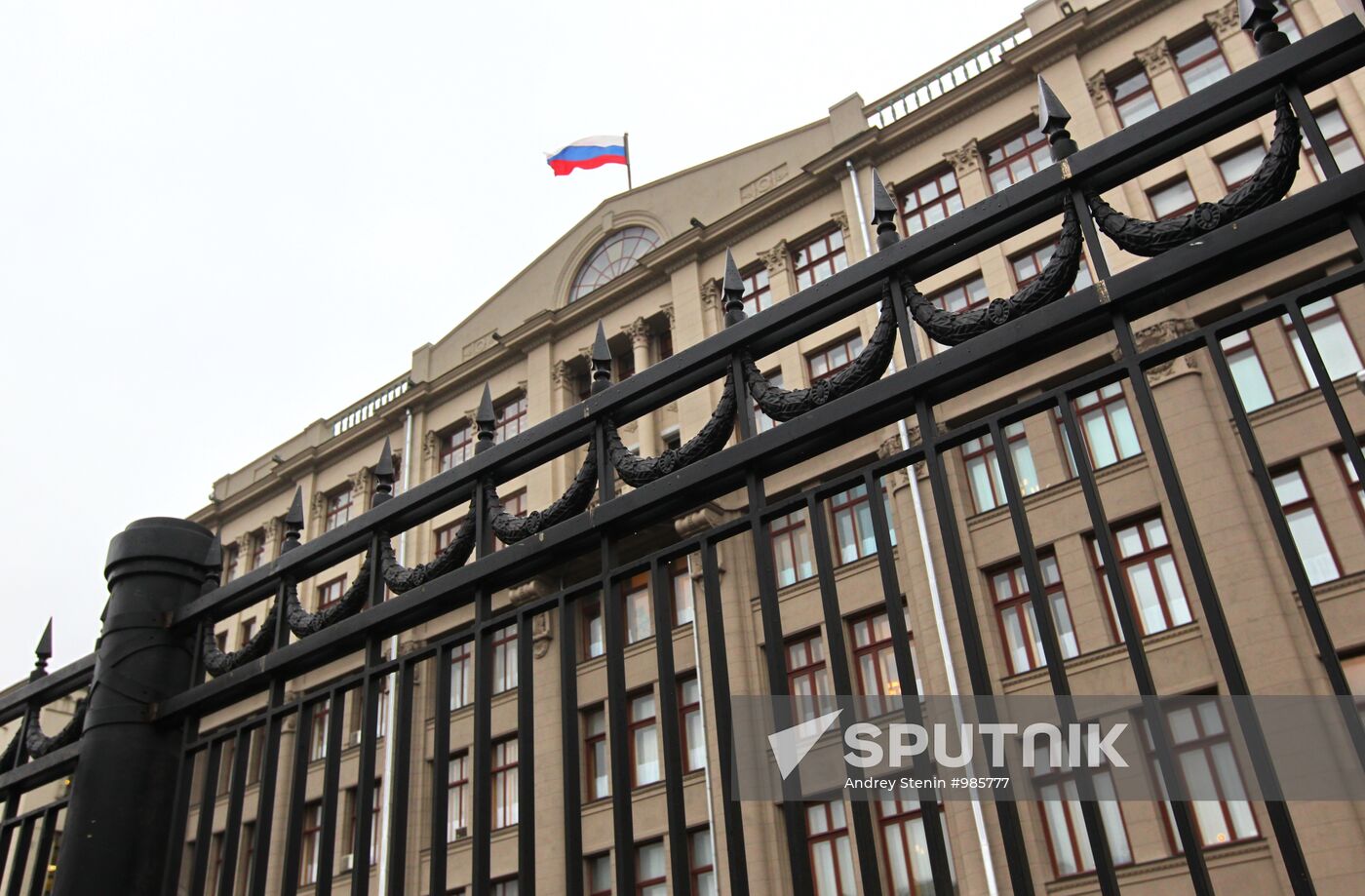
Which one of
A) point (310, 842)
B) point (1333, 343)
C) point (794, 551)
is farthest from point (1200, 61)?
point (310, 842)

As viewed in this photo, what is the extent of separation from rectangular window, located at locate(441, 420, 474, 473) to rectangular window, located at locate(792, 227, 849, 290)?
31.5ft

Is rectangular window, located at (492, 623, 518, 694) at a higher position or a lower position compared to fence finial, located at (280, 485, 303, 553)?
higher

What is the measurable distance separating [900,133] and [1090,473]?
2132 centimetres

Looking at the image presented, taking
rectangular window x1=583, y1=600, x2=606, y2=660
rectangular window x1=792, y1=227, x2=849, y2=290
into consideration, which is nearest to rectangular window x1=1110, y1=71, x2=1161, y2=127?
rectangular window x1=792, y1=227, x2=849, y2=290

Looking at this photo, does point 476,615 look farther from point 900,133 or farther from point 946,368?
point 900,133

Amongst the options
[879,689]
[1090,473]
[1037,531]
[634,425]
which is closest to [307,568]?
[1090,473]

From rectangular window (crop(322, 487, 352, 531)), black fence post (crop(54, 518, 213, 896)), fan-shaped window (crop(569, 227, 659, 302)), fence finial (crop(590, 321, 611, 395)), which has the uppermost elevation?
fan-shaped window (crop(569, 227, 659, 302))

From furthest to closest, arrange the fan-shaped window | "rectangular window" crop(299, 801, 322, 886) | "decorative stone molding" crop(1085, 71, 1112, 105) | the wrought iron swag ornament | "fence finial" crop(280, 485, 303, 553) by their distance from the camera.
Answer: the fan-shaped window
"rectangular window" crop(299, 801, 322, 886)
"decorative stone molding" crop(1085, 71, 1112, 105)
"fence finial" crop(280, 485, 303, 553)
the wrought iron swag ornament

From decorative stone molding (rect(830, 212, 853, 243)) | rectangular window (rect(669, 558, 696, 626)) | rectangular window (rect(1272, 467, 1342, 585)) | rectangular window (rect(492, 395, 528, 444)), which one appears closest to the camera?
rectangular window (rect(1272, 467, 1342, 585))

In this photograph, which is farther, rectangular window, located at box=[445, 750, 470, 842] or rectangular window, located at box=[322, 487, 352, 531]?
rectangular window, located at box=[322, 487, 352, 531]

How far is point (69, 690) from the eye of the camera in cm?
516

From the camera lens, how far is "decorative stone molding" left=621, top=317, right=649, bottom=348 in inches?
1009

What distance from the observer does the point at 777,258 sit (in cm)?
2397

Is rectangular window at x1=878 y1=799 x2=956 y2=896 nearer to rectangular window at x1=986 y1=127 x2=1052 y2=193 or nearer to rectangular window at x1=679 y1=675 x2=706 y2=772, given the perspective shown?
rectangular window at x1=679 y1=675 x2=706 y2=772
